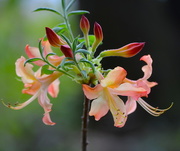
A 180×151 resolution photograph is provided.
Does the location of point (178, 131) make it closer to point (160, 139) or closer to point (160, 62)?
point (160, 139)

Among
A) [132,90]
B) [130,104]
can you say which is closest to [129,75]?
[130,104]

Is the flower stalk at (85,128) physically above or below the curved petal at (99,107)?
below

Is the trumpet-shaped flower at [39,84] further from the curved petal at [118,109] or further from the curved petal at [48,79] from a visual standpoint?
the curved petal at [118,109]

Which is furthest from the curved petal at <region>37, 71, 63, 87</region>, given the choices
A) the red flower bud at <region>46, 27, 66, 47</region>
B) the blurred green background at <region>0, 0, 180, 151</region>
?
the blurred green background at <region>0, 0, 180, 151</region>

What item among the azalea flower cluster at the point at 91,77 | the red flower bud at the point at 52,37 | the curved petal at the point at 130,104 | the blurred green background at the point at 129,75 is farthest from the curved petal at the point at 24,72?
the blurred green background at the point at 129,75

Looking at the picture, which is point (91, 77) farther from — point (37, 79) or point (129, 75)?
point (129, 75)


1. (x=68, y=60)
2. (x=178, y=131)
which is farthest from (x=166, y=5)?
(x=68, y=60)

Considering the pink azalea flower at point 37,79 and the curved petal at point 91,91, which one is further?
the pink azalea flower at point 37,79

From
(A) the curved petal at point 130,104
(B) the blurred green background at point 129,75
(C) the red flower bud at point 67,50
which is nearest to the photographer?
(C) the red flower bud at point 67,50
